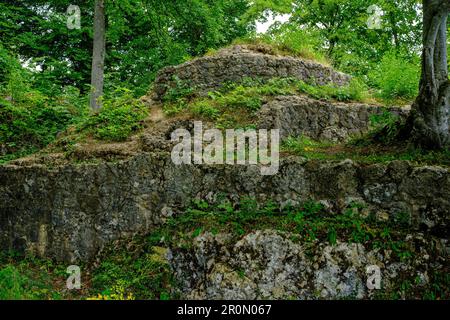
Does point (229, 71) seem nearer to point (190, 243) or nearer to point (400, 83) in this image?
point (400, 83)

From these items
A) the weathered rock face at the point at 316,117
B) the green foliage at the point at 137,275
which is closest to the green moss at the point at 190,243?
the green foliage at the point at 137,275

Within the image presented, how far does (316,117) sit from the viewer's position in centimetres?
1012

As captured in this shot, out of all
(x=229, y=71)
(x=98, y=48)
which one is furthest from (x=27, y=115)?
(x=229, y=71)

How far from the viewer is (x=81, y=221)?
7855 mm

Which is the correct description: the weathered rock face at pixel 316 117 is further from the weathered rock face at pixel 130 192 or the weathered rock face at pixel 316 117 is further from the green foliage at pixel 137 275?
the green foliage at pixel 137 275

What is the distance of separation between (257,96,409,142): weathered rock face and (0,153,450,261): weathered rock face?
7.77 feet

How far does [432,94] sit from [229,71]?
235 inches

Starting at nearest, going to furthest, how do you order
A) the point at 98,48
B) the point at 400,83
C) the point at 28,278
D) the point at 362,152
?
the point at 28,278 < the point at 362,152 < the point at 400,83 < the point at 98,48

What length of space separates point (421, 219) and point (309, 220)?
6.18 ft

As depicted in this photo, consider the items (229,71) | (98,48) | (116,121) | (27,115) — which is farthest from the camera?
(98,48)

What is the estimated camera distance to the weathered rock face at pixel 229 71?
38.3 feet

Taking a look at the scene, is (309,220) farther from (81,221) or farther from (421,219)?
(81,221)

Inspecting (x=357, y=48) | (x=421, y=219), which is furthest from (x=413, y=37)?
(x=421, y=219)

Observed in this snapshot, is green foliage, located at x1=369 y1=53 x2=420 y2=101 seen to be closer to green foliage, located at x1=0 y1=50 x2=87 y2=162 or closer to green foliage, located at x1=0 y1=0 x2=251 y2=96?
green foliage, located at x1=0 y1=0 x2=251 y2=96
